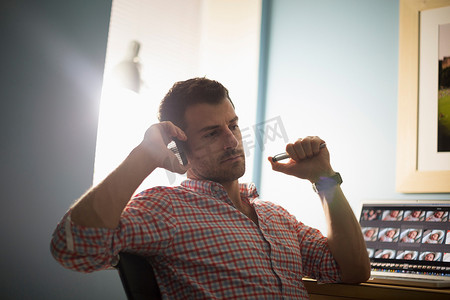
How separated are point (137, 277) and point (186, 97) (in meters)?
0.58

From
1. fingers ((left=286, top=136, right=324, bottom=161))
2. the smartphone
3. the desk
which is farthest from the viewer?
fingers ((left=286, top=136, right=324, bottom=161))

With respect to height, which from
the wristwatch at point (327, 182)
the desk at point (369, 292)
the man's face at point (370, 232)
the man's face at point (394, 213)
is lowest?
the desk at point (369, 292)

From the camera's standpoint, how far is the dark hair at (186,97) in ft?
4.28

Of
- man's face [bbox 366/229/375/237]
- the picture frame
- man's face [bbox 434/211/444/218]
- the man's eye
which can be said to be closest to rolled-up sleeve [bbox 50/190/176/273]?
the man's eye

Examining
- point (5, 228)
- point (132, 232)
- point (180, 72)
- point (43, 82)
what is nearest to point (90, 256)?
point (132, 232)

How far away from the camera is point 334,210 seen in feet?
4.09

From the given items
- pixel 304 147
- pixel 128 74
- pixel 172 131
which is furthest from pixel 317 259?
pixel 128 74

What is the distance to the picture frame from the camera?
1710 millimetres

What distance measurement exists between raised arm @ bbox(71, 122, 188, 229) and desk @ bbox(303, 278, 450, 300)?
0.57 meters

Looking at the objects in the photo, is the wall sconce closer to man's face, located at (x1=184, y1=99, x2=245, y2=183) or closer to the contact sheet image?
man's face, located at (x1=184, y1=99, x2=245, y2=183)

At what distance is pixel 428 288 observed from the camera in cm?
110

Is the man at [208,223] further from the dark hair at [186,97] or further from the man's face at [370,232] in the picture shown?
the man's face at [370,232]

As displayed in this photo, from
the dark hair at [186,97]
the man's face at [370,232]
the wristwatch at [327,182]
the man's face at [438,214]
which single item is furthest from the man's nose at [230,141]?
the man's face at [438,214]

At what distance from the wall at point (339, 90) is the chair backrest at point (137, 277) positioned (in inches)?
45.2
